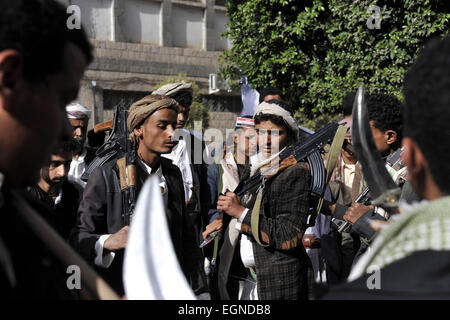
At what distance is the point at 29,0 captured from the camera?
4.01ft

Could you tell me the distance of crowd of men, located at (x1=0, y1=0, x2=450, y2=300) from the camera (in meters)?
1.19

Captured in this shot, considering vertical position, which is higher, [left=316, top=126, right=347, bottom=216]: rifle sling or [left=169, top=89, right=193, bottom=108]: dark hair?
[left=169, top=89, right=193, bottom=108]: dark hair

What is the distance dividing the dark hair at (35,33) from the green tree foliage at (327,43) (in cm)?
789

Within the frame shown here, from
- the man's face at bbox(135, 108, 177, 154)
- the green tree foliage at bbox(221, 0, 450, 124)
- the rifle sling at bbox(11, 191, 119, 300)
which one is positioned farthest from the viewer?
the green tree foliage at bbox(221, 0, 450, 124)

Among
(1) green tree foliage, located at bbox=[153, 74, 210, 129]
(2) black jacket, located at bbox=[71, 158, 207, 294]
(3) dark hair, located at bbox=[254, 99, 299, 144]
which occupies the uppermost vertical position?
(1) green tree foliage, located at bbox=[153, 74, 210, 129]

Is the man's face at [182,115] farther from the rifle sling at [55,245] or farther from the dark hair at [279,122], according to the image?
the rifle sling at [55,245]

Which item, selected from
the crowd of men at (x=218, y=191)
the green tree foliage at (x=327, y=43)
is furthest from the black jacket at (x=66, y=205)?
the green tree foliage at (x=327, y=43)

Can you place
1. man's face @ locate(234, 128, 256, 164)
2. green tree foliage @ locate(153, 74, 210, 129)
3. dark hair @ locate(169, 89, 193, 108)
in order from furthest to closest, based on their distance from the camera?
green tree foliage @ locate(153, 74, 210, 129) → dark hair @ locate(169, 89, 193, 108) → man's face @ locate(234, 128, 256, 164)

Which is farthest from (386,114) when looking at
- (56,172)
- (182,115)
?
(56,172)

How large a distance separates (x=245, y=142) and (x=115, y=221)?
2176mm

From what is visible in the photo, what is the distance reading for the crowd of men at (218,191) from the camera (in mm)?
1189

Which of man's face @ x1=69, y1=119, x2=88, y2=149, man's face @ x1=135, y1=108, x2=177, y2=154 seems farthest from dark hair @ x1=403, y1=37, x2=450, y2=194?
man's face @ x1=69, y1=119, x2=88, y2=149

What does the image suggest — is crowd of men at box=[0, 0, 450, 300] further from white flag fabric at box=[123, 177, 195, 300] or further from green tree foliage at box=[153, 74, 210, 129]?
green tree foliage at box=[153, 74, 210, 129]

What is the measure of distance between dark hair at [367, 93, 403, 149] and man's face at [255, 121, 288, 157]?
65 centimetres
